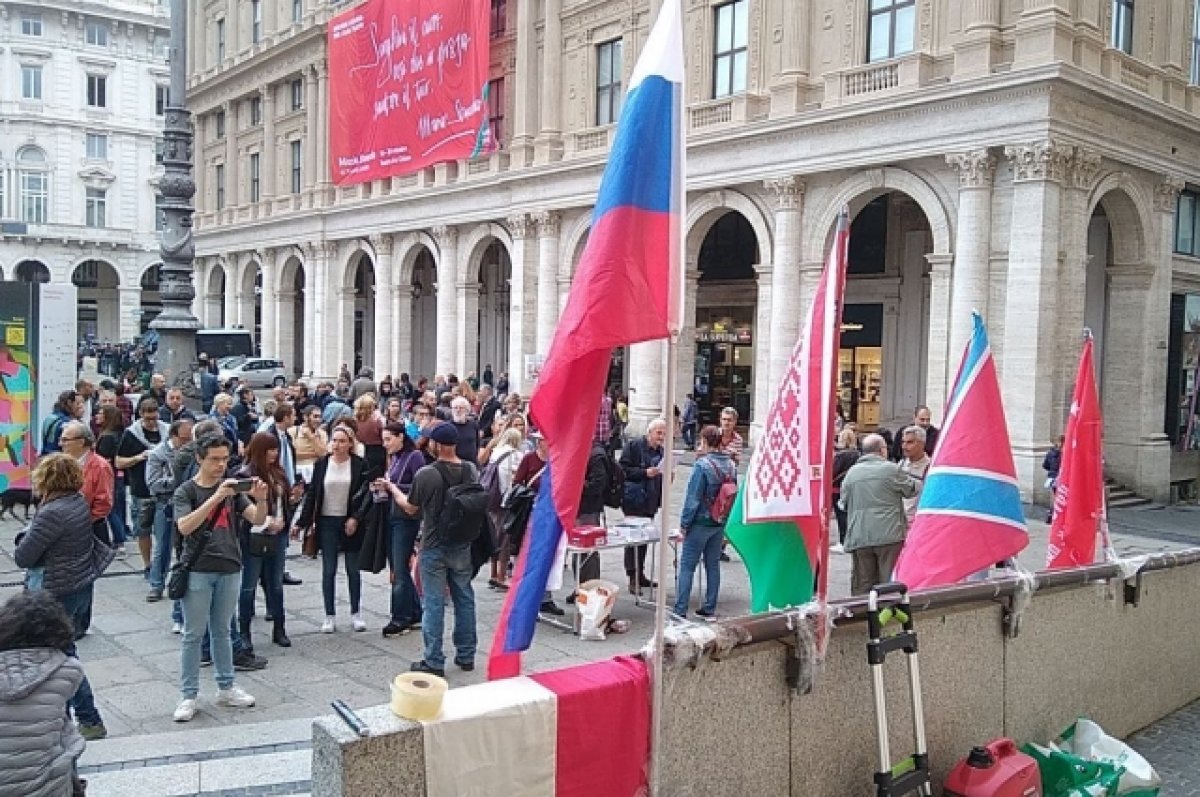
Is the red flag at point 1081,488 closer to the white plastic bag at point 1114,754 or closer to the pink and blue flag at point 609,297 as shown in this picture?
the white plastic bag at point 1114,754

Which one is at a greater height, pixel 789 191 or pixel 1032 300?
pixel 789 191

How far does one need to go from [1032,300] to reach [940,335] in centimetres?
201

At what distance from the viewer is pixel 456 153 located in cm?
2938

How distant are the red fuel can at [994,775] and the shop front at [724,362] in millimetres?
23108

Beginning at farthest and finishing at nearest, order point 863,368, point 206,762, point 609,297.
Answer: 1. point 863,368
2. point 206,762
3. point 609,297

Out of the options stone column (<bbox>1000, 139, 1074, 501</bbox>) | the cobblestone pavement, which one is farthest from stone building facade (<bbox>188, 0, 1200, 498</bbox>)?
the cobblestone pavement

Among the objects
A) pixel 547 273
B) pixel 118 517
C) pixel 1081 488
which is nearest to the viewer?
pixel 1081 488

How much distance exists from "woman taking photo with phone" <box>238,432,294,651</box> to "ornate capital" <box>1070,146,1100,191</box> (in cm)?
1606

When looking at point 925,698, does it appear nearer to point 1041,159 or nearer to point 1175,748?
point 1175,748

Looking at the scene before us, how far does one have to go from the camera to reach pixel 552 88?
2905 centimetres

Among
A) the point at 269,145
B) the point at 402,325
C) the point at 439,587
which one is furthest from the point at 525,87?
the point at 439,587

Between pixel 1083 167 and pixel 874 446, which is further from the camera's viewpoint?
pixel 1083 167

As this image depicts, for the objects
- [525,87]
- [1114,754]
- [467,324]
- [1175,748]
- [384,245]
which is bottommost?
[1175,748]

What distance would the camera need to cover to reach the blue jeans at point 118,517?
37.6 ft
